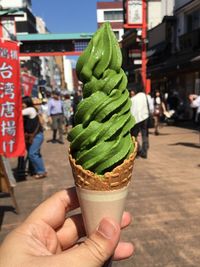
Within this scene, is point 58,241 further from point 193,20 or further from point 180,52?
point 193,20

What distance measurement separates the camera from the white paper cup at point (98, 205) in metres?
2.02

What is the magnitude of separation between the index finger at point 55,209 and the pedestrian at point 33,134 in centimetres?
543

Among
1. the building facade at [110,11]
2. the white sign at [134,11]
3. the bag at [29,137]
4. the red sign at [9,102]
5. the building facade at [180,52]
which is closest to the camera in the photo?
the red sign at [9,102]

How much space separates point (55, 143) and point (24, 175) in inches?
224

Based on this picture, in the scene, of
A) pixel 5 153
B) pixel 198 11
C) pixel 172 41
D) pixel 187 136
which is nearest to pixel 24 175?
pixel 5 153

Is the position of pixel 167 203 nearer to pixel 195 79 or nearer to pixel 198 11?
pixel 195 79

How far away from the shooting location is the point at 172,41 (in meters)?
21.4

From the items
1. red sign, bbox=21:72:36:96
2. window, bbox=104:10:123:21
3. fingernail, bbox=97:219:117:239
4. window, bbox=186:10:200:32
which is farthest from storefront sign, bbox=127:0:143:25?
window, bbox=104:10:123:21

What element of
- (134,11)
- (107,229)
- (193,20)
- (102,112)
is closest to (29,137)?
(102,112)

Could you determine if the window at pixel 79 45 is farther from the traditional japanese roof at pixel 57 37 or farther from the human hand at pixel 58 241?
the human hand at pixel 58 241

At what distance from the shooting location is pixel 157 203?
5848 mm

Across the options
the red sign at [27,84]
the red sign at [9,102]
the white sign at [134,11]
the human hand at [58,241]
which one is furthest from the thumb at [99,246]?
the white sign at [134,11]

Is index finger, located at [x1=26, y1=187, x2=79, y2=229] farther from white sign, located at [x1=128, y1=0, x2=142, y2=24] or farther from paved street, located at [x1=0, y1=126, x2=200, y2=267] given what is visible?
white sign, located at [x1=128, y1=0, x2=142, y2=24]

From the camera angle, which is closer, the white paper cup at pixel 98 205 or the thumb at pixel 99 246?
the thumb at pixel 99 246
